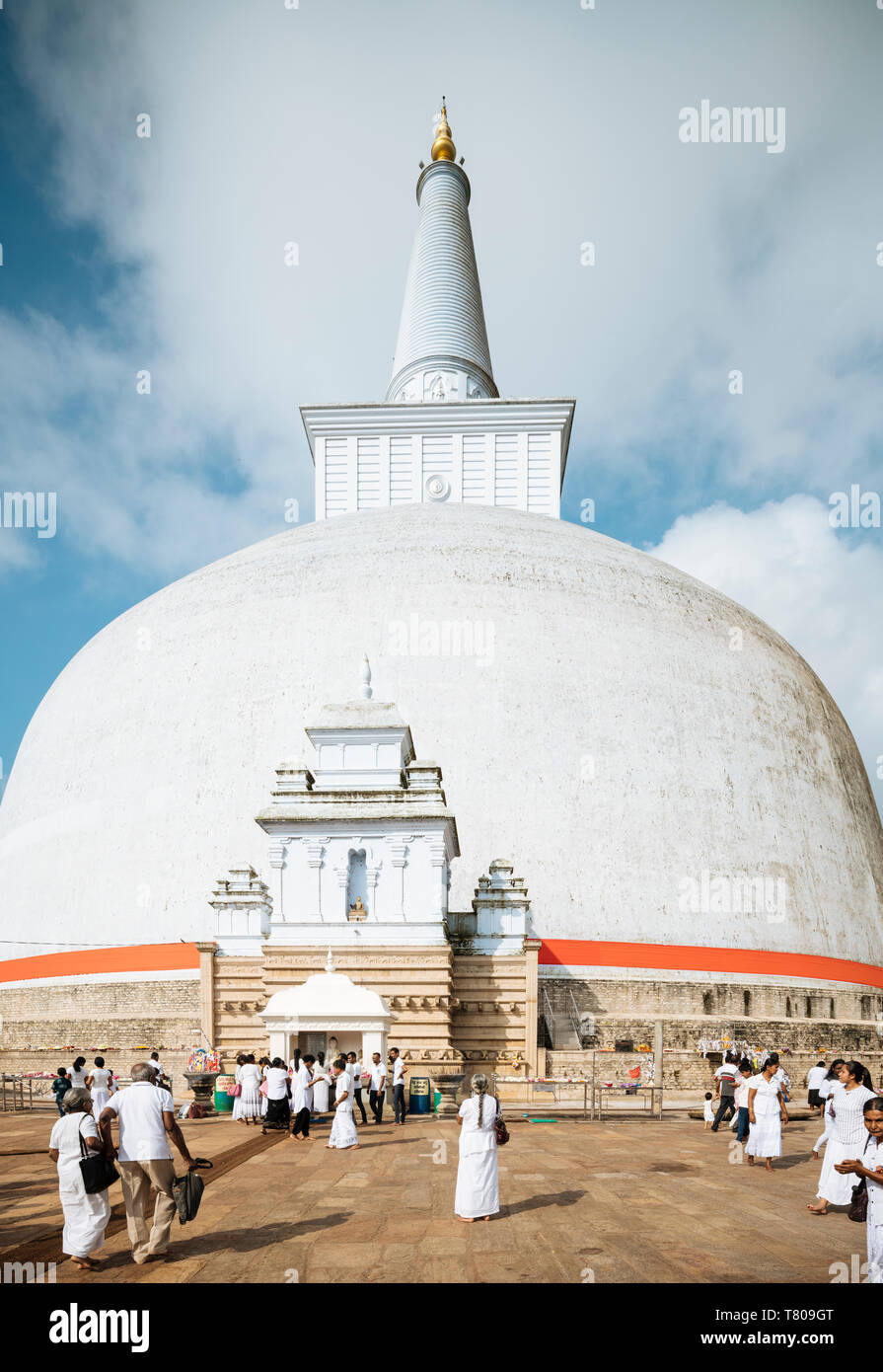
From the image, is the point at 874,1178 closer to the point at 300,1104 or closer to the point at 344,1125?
the point at 344,1125

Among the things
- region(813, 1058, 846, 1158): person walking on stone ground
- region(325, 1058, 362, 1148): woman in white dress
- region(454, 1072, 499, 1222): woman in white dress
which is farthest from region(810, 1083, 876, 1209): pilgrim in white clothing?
region(325, 1058, 362, 1148): woman in white dress

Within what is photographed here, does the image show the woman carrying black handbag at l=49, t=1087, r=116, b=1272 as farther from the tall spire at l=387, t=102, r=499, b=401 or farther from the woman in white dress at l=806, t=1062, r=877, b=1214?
the tall spire at l=387, t=102, r=499, b=401

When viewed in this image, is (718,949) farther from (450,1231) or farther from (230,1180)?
(450,1231)

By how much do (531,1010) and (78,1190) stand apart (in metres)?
17.3

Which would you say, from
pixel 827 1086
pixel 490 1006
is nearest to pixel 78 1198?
pixel 827 1086

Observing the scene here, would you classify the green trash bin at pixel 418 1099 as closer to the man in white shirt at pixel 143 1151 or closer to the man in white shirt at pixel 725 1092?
the man in white shirt at pixel 725 1092

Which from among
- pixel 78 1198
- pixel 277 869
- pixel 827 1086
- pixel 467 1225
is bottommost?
pixel 827 1086

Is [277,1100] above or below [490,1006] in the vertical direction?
below

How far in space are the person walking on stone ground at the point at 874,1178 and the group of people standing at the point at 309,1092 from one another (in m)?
8.28

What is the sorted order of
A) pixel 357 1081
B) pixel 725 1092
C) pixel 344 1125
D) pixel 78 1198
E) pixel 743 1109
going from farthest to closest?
pixel 357 1081 < pixel 725 1092 < pixel 344 1125 < pixel 743 1109 < pixel 78 1198

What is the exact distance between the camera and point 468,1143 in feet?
28.9

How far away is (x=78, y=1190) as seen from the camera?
7.24 metres

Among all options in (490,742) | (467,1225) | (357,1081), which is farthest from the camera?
(490,742)

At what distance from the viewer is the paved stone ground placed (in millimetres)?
7039
